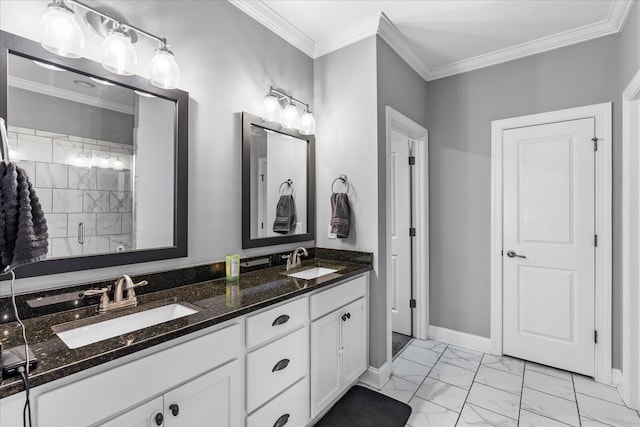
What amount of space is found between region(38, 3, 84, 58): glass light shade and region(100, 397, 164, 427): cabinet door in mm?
1364

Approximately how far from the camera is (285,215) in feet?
7.82

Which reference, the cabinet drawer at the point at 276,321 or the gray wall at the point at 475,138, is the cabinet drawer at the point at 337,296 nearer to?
the cabinet drawer at the point at 276,321

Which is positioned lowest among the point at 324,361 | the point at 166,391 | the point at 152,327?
the point at 324,361

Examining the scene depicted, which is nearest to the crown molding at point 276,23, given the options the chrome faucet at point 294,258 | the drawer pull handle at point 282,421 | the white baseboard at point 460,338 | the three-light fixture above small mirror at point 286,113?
the three-light fixture above small mirror at point 286,113

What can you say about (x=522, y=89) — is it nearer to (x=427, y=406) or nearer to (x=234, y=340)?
(x=427, y=406)

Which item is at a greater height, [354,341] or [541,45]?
[541,45]

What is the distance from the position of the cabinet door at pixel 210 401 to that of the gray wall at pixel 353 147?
126 cm

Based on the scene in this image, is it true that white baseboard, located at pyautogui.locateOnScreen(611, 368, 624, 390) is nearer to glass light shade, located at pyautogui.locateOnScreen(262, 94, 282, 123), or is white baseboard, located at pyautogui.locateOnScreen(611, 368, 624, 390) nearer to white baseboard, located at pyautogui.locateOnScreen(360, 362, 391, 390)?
white baseboard, located at pyautogui.locateOnScreen(360, 362, 391, 390)

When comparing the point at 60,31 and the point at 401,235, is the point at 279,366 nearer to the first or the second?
the point at 60,31

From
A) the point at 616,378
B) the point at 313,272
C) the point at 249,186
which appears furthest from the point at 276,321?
the point at 616,378

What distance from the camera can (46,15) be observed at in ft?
3.97

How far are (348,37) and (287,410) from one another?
8.32 ft

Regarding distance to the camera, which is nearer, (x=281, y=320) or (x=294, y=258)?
(x=281, y=320)

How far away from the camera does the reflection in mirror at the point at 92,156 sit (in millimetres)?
1246
